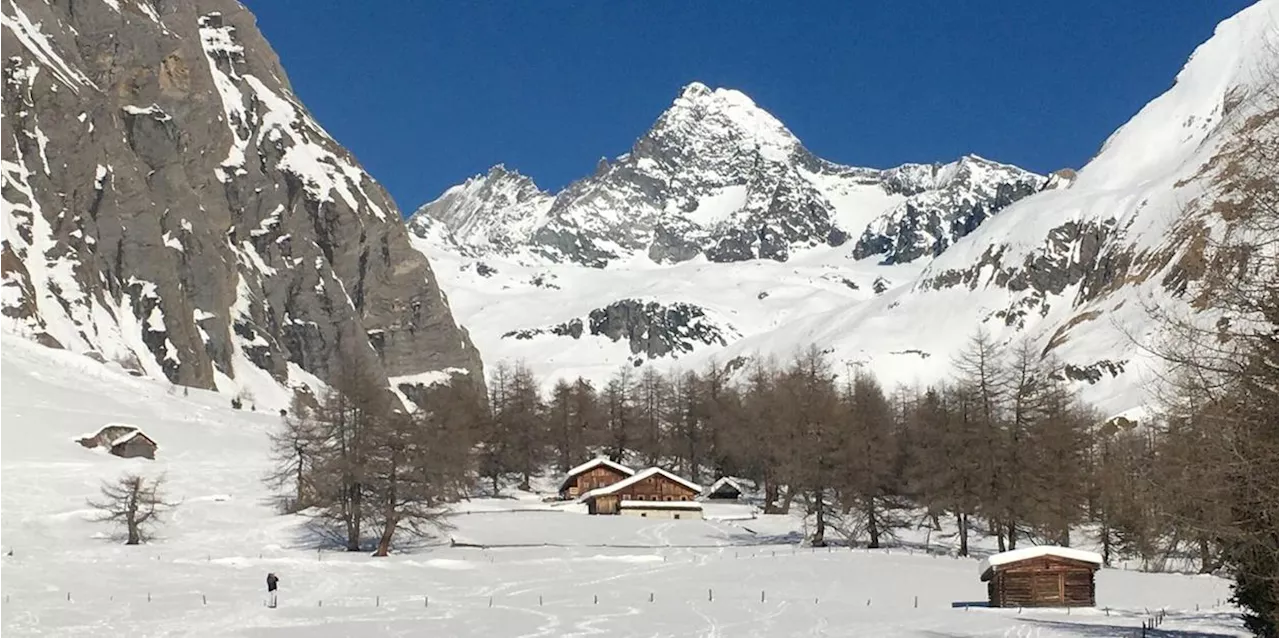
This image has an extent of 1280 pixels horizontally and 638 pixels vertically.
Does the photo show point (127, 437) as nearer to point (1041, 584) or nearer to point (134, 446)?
point (134, 446)

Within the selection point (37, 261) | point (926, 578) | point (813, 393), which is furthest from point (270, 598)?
point (37, 261)

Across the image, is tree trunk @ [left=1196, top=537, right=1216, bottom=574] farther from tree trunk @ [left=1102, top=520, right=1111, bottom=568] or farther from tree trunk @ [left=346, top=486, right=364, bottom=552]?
tree trunk @ [left=346, top=486, right=364, bottom=552]

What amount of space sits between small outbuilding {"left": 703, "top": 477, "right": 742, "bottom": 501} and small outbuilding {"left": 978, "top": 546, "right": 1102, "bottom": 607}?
50413mm

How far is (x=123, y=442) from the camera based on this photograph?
70000mm

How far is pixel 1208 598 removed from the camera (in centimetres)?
4291

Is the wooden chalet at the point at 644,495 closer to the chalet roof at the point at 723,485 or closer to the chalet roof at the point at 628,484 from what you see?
the chalet roof at the point at 628,484

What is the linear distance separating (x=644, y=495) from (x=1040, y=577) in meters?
43.9

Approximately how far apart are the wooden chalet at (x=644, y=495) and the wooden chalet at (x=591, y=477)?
8.76 feet

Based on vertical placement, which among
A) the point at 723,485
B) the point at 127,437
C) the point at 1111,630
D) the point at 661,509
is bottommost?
the point at 1111,630

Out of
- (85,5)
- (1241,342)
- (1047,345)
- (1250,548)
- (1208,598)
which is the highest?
(85,5)

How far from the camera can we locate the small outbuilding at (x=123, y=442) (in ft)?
230

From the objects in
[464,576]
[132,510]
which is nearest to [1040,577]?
[464,576]

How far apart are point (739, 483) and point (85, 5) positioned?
138 m

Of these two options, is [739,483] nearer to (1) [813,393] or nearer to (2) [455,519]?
(1) [813,393]
